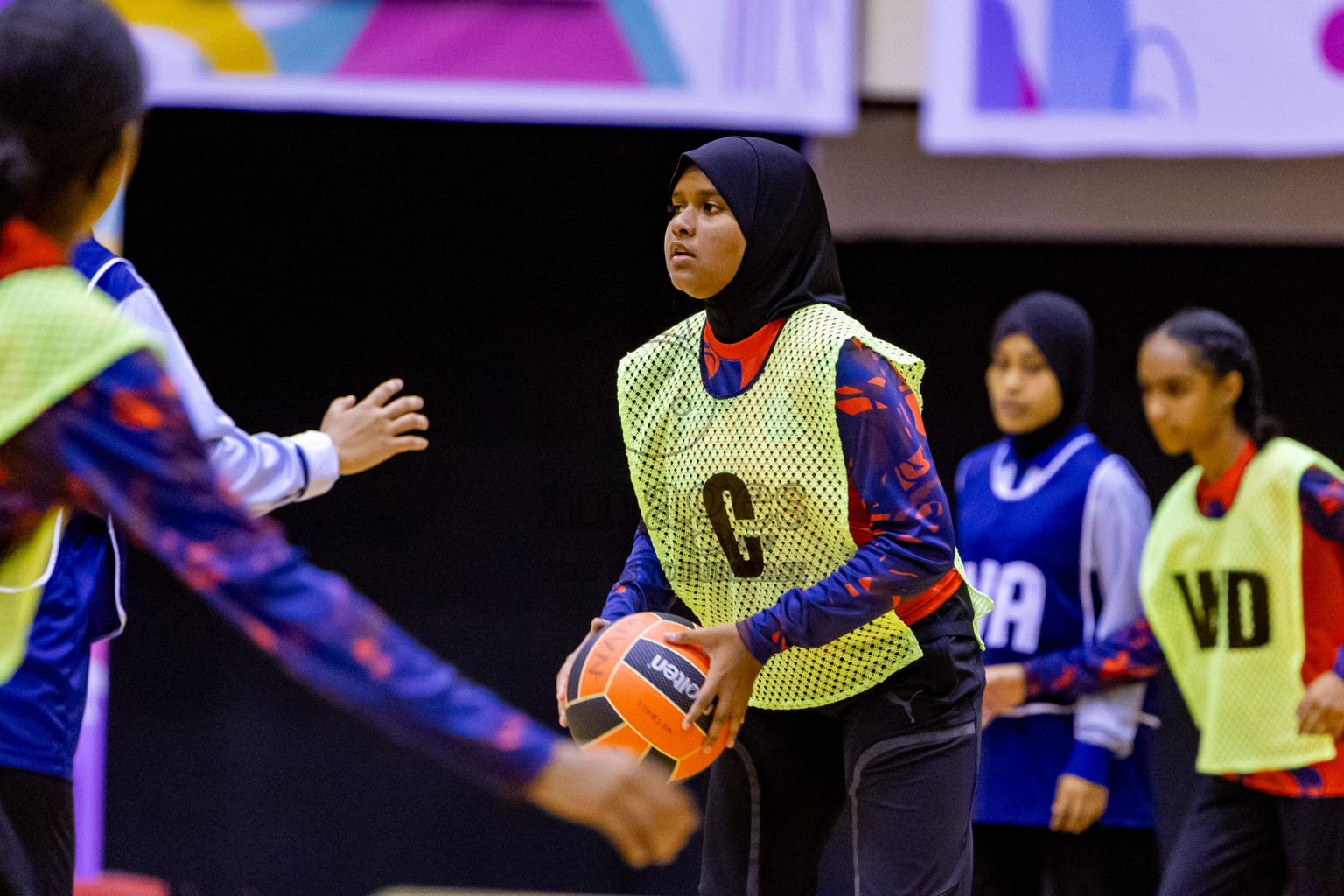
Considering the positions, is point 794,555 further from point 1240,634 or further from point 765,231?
point 1240,634

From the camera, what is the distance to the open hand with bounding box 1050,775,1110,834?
3654 millimetres

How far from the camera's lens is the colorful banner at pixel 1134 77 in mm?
4812

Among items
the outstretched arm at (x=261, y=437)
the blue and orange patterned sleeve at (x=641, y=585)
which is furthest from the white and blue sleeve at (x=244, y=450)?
the blue and orange patterned sleeve at (x=641, y=585)

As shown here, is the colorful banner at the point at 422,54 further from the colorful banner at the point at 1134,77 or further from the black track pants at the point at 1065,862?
the black track pants at the point at 1065,862

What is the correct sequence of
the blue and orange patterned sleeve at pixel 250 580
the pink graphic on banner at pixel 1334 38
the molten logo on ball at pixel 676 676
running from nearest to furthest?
1. the blue and orange patterned sleeve at pixel 250 580
2. the molten logo on ball at pixel 676 676
3. the pink graphic on banner at pixel 1334 38

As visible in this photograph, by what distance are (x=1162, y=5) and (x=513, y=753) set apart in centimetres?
428

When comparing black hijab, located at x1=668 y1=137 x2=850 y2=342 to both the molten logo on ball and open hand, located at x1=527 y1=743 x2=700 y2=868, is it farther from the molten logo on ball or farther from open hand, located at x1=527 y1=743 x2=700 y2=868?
open hand, located at x1=527 y1=743 x2=700 y2=868

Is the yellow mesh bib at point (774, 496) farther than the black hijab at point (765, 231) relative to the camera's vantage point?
No

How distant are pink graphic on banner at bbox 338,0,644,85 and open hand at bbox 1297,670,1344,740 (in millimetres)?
2978

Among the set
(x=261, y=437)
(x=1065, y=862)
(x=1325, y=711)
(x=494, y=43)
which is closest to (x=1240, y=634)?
(x=1325, y=711)

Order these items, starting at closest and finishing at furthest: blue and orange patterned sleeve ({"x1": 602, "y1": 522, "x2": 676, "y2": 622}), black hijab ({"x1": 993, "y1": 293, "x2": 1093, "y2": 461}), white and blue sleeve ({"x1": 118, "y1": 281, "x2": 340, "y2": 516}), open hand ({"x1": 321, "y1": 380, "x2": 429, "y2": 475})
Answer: white and blue sleeve ({"x1": 118, "y1": 281, "x2": 340, "y2": 516}) < blue and orange patterned sleeve ({"x1": 602, "y1": 522, "x2": 676, "y2": 622}) < open hand ({"x1": 321, "y1": 380, "x2": 429, "y2": 475}) < black hijab ({"x1": 993, "y1": 293, "x2": 1093, "y2": 461})

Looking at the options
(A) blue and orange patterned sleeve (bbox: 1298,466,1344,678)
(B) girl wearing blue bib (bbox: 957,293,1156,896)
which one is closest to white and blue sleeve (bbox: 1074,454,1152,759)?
(B) girl wearing blue bib (bbox: 957,293,1156,896)

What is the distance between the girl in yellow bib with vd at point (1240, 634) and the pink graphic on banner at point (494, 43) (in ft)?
7.21

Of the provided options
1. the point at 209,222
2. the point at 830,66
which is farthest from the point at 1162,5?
the point at 209,222
